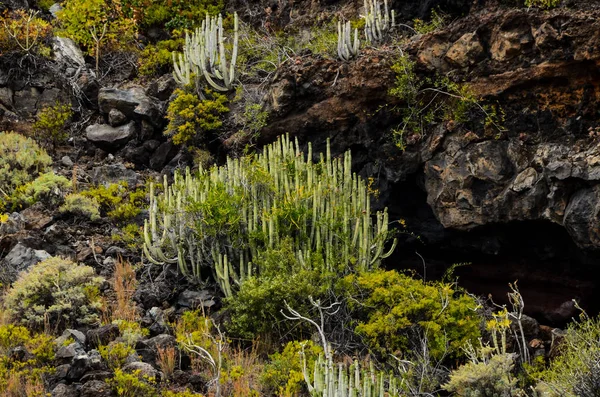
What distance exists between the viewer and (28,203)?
12.5 meters

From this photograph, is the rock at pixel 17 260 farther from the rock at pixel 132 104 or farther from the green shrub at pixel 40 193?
the rock at pixel 132 104

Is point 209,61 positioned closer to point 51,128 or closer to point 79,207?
point 51,128

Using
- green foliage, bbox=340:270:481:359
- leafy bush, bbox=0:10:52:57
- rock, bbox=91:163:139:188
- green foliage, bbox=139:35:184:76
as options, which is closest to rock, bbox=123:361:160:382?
green foliage, bbox=340:270:481:359

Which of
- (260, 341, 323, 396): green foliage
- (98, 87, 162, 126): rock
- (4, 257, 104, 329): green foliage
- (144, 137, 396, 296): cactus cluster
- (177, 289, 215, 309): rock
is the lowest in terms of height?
(260, 341, 323, 396): green foliage

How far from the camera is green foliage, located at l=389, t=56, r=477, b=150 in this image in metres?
11.1

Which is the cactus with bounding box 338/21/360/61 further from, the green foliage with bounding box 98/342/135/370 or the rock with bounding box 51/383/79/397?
the rock with bounding box 51/383/79/397

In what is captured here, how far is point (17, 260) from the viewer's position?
1098 cm

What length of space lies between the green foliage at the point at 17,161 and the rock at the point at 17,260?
1.63 meters

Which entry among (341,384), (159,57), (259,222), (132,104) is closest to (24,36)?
(159,57)

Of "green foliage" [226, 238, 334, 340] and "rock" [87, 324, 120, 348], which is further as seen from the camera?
"green foliage" [226, 238, 334, 340]

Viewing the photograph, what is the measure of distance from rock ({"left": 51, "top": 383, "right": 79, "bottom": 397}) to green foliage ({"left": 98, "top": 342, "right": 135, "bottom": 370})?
24.1 inches

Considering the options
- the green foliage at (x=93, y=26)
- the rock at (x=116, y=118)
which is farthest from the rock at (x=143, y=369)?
the green foliage at (x=93, y=26)

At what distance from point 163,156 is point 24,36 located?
4150mm

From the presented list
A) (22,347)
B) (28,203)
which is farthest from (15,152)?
(22,347)
